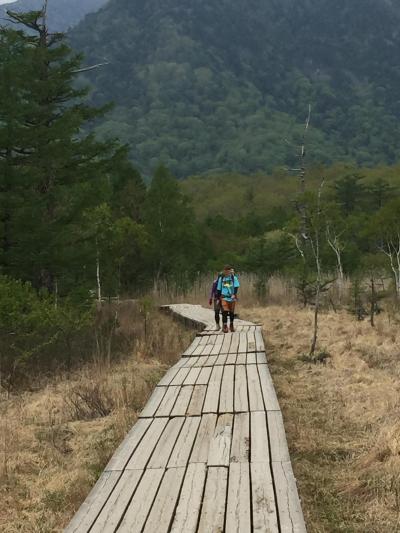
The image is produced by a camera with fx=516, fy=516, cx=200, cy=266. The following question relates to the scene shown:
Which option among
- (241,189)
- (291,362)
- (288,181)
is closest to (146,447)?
(291,362)

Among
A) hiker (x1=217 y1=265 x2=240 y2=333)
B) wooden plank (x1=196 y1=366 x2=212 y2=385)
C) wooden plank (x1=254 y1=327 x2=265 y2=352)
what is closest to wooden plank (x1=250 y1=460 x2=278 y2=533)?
wooden plank (x1=196 y1=366 x2=212 y2=385)

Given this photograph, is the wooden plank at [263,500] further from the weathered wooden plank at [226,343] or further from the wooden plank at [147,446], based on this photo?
the weathered wooden plank at [226,343]

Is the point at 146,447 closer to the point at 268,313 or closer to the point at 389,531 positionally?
the point at 389,531

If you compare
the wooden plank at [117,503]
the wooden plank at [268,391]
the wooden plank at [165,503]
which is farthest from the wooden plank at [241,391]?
the wooden plank at [117,503]

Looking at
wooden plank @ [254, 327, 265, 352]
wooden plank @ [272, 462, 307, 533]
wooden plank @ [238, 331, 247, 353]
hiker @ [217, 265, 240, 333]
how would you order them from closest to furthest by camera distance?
wooden plank @ [272, 462, 307, 533] → wooden plank @ [254, 327, 265, 352] → wooden plank @ [238, 331, 247, 353] → hiker @ [217, 265, 240, 333]

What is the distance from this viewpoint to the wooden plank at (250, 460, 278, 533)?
9.76 ft

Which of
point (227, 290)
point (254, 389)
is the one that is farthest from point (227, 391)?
point (227, 290)

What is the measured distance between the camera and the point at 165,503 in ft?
10.8

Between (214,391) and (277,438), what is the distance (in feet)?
6.06

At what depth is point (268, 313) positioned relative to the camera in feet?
52.5

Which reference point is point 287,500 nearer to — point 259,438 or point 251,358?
point 259,438

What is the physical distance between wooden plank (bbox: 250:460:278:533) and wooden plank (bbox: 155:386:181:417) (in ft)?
5.52

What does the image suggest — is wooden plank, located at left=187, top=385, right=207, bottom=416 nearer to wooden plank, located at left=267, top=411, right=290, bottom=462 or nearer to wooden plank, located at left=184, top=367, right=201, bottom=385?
wooden plank, located at left=184, top=367, right=201, bottom=385

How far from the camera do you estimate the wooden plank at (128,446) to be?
156 inches
